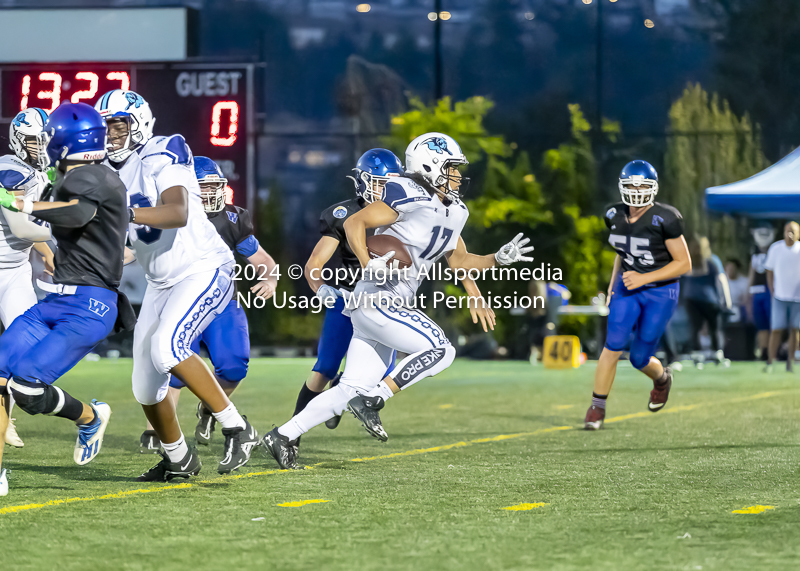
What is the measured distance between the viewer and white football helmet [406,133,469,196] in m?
6.09

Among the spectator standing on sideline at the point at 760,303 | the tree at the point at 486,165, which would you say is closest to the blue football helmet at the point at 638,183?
the spectator standing on sideline at the point at 760,303

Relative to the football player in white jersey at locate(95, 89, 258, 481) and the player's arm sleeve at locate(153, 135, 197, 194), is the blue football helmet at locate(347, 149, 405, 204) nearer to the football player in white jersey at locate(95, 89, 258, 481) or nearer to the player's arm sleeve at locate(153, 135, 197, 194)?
the football player in white jersey at locate(95, 89, 258, 481)

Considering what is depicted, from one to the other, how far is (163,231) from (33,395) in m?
0.94

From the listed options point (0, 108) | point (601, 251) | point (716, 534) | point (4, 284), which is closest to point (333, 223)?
point (4, 284)

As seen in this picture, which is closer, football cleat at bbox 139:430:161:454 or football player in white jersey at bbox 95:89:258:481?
football player in white jersey at bbox 95:89:258:481

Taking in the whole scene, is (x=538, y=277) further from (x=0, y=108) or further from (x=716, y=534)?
(x=716, y=534)

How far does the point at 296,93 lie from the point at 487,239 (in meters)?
4.07

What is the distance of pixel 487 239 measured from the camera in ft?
60.6

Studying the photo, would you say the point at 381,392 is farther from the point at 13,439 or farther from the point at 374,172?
the point at 13,439

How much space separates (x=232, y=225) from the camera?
7105 mm

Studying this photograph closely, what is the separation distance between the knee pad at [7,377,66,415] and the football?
5.91ft

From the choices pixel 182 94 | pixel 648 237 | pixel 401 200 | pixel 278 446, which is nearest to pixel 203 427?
pixel 278 446

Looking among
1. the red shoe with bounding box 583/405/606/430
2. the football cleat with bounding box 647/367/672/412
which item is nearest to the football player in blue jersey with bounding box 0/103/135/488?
the red shoe with bounding box 583/405/606/430

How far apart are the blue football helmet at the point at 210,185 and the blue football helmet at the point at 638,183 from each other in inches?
110
